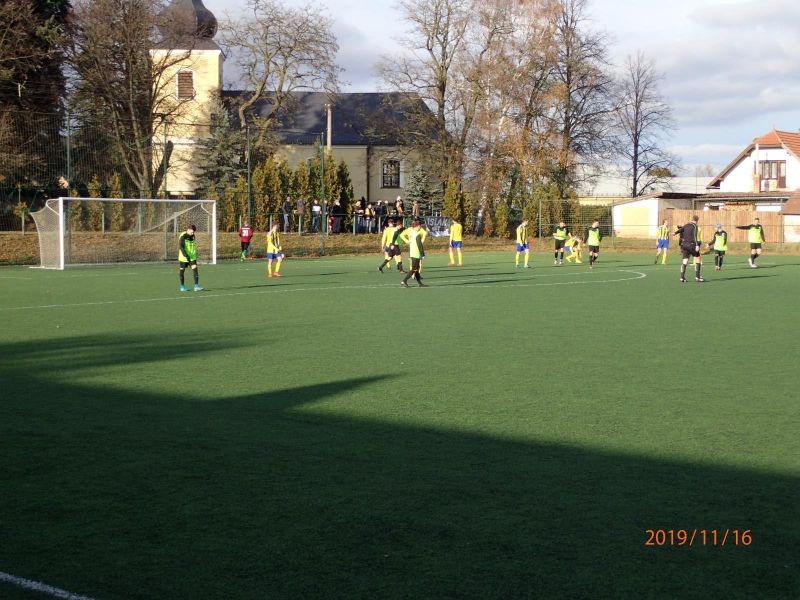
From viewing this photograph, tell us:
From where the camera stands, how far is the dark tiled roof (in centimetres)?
5834

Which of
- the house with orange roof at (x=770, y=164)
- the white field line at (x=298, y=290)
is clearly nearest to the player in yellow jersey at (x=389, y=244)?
the white field line at (x=298, y=290)

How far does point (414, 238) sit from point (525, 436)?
16613 mm

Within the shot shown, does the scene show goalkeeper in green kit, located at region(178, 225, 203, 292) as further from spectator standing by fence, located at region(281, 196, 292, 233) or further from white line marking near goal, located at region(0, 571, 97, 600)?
spectator standing by fence, located at region(281, 196, 292, 233)

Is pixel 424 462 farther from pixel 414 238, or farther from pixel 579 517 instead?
pixel 414 238

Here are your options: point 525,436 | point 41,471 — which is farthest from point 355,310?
point 41,471

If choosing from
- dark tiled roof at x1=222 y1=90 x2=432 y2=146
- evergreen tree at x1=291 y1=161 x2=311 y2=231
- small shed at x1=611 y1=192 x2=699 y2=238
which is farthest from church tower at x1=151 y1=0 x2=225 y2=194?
small shed at x1=611 y1=192 x2=699 y2=238

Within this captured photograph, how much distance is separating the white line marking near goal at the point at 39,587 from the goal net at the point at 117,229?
27.6 m

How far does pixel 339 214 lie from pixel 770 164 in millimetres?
37026

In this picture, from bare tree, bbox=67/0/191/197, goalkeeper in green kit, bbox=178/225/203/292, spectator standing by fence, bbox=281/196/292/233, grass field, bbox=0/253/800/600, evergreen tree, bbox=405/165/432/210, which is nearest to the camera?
grass field, bbox=0/253/800/600

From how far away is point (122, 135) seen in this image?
133 ft

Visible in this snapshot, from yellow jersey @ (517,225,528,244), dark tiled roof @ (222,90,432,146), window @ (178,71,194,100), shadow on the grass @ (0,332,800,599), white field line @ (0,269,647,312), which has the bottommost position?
shadow on the grass @ (0,332,800,599)
